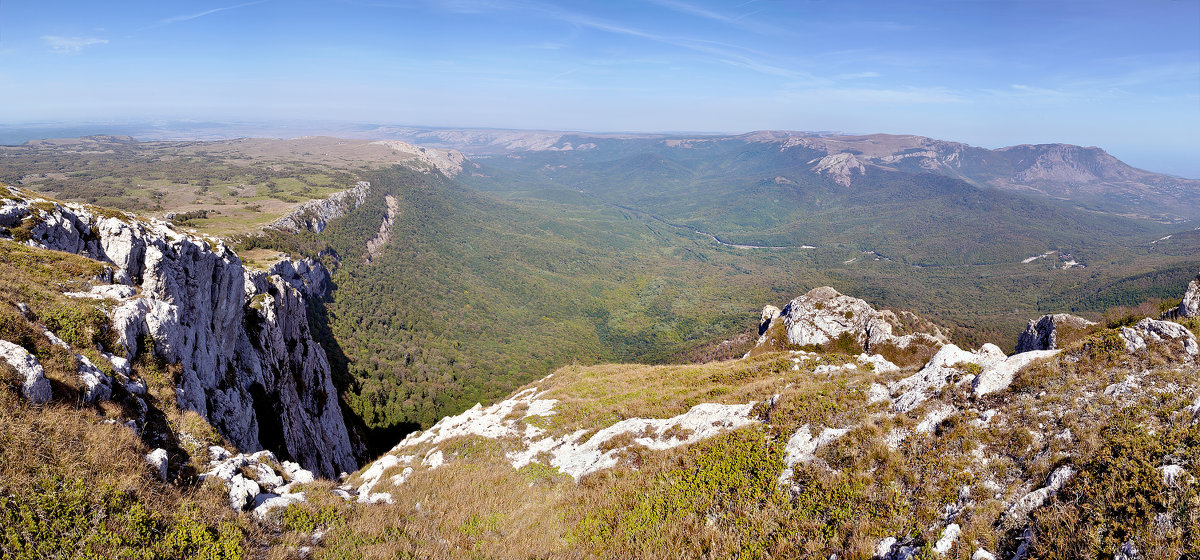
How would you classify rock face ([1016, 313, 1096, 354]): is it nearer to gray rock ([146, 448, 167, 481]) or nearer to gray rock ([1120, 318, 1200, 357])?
gray rock ([1120, 318, 1200, 357])

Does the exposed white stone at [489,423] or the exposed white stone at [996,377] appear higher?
the exposed white stone at [996,377]

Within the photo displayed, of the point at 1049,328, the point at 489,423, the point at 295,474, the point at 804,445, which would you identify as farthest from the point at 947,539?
the point at 1049,328

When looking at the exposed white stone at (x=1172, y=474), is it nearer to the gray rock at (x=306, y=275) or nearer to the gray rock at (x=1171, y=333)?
the gray rock at (x=1171, y=333)

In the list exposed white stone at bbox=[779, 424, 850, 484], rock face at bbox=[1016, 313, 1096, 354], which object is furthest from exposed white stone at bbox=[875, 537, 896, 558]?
rock face at bbox=[1016, 313, 1096, 354]

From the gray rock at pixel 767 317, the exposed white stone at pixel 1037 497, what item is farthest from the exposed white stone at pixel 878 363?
the gray rock at pixel 767 317

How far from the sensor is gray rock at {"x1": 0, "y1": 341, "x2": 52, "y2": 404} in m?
11.8

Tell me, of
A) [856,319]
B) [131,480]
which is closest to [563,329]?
[856,319]

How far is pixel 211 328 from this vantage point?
3262 centimetres

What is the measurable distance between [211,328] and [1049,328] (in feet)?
250

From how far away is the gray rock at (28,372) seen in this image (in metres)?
11.8

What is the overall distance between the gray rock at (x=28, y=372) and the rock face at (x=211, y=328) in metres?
5.79

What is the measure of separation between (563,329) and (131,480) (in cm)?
17297

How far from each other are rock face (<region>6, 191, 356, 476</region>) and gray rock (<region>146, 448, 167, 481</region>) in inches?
323

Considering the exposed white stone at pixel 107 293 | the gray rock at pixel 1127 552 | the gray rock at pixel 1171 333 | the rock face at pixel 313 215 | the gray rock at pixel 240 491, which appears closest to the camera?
the gray rock at pixel 1127 552
